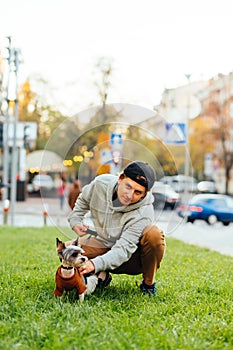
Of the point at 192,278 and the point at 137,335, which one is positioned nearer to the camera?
the point at 137,335

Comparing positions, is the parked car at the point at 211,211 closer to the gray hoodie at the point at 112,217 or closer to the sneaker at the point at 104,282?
the sneaker at the point at 104,282

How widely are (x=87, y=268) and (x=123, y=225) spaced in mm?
527

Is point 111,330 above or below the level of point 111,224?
below

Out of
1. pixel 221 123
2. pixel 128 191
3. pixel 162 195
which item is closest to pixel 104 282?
pixel 162 195

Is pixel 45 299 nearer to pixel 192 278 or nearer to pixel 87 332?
pixel 87 332

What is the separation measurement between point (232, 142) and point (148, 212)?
1844 inches

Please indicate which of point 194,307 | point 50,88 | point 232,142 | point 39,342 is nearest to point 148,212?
point 194,307

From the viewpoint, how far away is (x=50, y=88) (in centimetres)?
4638

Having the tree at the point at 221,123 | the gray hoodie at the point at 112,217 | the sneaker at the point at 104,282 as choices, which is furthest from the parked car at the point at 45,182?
the tree at the point at 221,123

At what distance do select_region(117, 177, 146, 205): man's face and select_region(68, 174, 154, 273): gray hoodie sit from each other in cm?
10

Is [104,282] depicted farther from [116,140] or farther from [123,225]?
[116,140]

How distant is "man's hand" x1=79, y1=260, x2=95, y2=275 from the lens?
4.76 metres

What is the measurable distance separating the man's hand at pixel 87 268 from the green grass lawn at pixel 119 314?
0.24 m

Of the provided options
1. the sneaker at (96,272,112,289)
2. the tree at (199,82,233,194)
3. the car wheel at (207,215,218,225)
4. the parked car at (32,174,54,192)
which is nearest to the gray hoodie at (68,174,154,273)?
the sneaker at (96,272,112,289)
